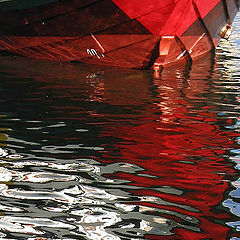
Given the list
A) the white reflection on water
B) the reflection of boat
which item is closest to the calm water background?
the white reflection on water

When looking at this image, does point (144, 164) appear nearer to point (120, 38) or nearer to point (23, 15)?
point (120, 38)

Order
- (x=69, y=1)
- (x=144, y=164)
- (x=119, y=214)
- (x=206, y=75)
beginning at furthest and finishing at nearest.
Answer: (x=206, y=75) → (x=69, y=1) → (x=144, y=164) → (x=119, y=214)

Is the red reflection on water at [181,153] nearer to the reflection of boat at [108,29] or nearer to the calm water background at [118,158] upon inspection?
the calm water background at [118,158]

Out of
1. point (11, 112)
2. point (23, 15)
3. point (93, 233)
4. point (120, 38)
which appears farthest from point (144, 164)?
point (23, 15)

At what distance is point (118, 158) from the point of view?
4.92 meters

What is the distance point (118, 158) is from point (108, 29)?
424 centimetres

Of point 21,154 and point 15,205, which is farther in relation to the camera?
point 21,154

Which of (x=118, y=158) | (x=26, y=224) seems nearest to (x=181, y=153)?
(x=118, y=158)

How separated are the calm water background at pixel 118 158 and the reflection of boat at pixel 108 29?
0.66 metres

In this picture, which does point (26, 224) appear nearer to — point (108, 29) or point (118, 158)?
point (118, 158)

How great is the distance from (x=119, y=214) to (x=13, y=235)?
711mm

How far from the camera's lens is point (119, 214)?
12.4ft

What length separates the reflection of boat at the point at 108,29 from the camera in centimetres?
843

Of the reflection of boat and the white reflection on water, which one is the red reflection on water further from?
the reflection of boat
